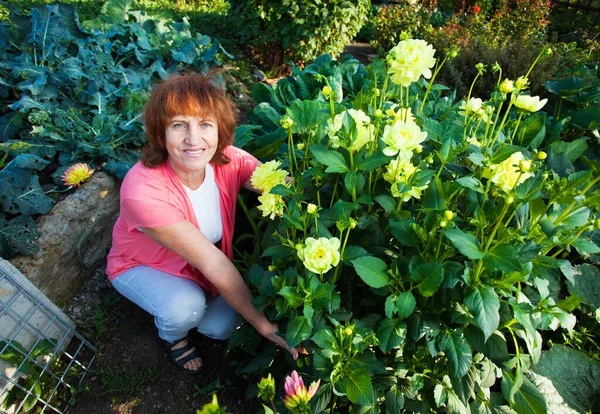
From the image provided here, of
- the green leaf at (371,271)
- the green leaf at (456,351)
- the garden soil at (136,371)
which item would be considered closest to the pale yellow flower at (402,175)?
the green leaf at (371,271)

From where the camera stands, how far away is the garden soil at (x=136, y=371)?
187 cm

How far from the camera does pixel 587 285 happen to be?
1753 mm

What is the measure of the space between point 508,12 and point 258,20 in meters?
3.86

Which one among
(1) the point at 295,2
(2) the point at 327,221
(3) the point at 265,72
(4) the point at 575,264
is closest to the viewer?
(2) the point at 327,221

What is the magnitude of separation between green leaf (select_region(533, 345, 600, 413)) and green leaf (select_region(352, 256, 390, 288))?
89 cm

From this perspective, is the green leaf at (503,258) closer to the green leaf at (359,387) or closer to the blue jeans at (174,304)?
the green leaf at (359,387)

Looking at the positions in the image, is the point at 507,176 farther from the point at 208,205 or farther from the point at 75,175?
the point at 75,175

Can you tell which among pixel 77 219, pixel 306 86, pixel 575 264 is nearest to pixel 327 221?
pixel 575 264

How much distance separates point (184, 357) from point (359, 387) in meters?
1.07

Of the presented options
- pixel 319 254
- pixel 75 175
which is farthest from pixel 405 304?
pixel 75 175

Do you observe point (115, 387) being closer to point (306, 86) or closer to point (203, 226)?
point (203, 226)

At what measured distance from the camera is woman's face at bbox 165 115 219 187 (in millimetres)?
1693

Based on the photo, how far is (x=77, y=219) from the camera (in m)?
2.29

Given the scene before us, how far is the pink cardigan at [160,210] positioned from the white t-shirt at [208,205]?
0.09 feet
